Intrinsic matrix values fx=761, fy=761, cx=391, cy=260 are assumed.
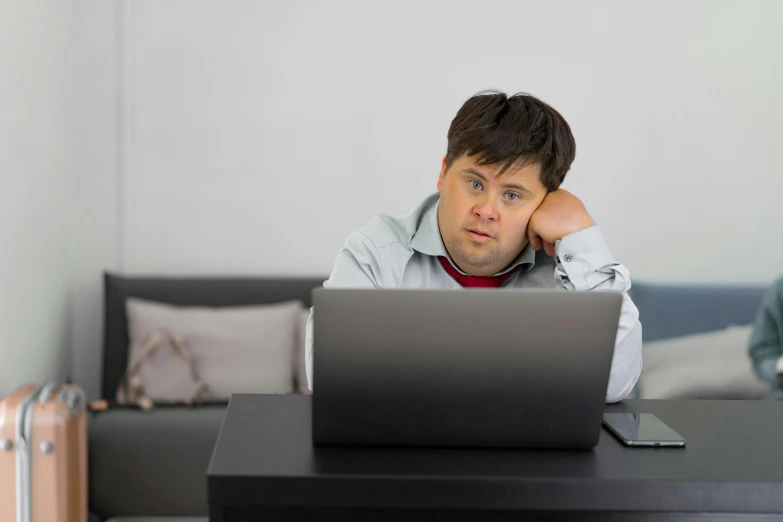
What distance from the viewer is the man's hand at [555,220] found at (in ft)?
4.73

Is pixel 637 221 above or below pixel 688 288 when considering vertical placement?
above

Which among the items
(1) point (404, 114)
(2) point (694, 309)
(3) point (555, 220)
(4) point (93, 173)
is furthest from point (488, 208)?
(4) point (93, 173)

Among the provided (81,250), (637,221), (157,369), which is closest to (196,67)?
(81,250)

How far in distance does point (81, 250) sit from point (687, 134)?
8.72ft

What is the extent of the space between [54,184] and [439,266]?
1.90m

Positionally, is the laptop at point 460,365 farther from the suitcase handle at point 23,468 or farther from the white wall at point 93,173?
the white wall at point 93,173

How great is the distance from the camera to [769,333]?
2.70 meters

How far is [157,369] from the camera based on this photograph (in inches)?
113

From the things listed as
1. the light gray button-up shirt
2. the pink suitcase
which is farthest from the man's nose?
the pink suitcase

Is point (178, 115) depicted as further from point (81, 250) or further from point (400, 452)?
point (400, 452)

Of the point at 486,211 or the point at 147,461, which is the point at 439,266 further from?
the point at 147,461

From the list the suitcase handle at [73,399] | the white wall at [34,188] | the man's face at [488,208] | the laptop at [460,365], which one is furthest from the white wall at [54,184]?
the laptop at [460,365]

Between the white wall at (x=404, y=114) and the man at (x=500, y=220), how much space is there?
1702 millimetres

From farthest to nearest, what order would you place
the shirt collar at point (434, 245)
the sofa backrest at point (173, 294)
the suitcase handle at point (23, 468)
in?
the sofa backrest at point (173, 294), the suitcase handle at point (23, 468), the shirt collar at point (434, 245)
